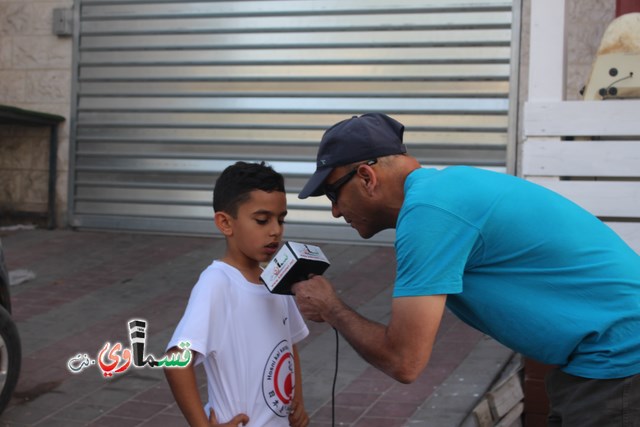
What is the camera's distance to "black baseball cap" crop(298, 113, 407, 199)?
2625mm

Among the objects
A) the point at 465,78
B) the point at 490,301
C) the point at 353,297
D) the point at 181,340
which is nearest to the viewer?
the point at 490,301

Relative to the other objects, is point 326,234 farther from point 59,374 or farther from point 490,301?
point 490,301

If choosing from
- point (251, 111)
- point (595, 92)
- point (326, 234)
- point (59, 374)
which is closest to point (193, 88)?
point (251, 111)

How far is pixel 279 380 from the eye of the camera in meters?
2.87

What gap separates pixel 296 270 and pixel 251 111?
24.9 ft

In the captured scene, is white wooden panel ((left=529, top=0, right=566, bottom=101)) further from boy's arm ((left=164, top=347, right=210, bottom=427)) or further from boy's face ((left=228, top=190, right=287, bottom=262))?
boy's arm ((left=164, top=347, right=210, bottom=427))

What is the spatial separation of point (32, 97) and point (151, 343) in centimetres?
548

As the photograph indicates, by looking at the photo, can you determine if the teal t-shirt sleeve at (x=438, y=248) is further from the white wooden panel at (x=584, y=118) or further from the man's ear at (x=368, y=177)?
the white wooden panel at (x=584, y=118)

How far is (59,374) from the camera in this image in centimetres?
580

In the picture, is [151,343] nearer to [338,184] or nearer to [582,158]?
[582,158]

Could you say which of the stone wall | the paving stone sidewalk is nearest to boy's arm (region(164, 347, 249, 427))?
the paving stone sidewalk

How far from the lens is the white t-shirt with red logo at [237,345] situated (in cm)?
275

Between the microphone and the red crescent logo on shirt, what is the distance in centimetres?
22

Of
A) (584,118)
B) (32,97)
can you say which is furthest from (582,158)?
(32,97)
